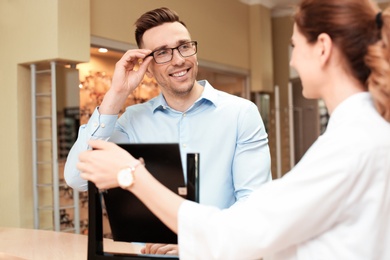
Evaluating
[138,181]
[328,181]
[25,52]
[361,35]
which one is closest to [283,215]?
[328,181]

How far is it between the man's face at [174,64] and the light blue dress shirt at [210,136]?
73 mm

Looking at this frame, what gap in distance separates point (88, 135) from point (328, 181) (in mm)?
946

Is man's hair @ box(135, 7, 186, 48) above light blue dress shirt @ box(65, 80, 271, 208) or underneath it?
above

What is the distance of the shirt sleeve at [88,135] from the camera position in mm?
1660

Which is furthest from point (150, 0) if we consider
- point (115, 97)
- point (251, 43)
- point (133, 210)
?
point (133, 210)

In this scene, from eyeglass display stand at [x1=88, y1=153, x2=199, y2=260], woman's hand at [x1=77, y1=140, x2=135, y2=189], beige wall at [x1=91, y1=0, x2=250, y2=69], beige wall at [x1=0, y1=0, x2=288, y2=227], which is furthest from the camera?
beige wall at [x1=91, y1=0, x2=250, y2=69]

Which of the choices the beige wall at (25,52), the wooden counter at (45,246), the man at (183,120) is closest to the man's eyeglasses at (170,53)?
the man at (183,120)

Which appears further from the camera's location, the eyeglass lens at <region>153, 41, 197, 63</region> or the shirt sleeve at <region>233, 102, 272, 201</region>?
the eyeglass lens at <region>153, 41, 197, 63</region>

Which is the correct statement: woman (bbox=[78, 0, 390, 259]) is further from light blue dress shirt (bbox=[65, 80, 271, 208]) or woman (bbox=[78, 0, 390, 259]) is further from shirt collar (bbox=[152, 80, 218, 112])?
shirt collar (bbox=[152, 80, 218, 112])

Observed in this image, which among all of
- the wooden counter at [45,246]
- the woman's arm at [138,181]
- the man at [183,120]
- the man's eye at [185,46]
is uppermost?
the man's eye at [185,46]

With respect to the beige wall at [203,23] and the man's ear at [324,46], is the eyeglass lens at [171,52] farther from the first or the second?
the beige wall at [203,23]

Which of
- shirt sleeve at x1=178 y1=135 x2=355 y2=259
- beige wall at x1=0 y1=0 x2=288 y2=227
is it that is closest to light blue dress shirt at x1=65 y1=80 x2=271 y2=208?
shirt sleeve at x1=178 y1=135 x2=355 y2=259

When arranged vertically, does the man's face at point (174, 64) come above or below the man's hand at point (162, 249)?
above

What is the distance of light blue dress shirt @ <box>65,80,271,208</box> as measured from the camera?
1704 mm
